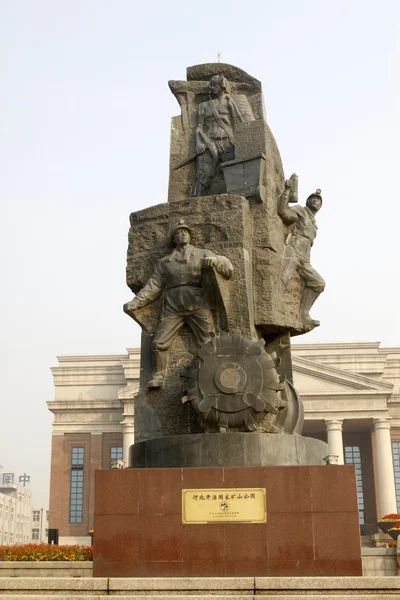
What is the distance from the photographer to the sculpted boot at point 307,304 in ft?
38.4

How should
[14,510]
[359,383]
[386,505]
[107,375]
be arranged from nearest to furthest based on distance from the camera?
[386,505] < [359,383] < [107,375] < [14,510]

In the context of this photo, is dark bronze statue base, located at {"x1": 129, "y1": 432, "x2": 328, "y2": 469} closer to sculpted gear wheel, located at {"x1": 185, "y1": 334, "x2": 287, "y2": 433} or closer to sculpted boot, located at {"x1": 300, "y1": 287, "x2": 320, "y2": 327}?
sculpted gear wheel, located at {"x1": 185, "y1": 334, "x2": 287, "y2": 433}

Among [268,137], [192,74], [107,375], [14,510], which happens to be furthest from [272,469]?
[14,510]

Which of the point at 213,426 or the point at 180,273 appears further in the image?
the point at 180,273

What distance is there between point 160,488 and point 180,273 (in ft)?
10.2

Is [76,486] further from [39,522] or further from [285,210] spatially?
[39,522]

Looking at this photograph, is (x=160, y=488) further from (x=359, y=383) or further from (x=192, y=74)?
(x=359, y=383)

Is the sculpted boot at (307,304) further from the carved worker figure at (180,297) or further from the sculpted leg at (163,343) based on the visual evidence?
the sculpted leg at (163,343)

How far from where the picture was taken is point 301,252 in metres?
12.0

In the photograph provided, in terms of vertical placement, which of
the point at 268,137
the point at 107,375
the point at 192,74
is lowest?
the point at 268,137

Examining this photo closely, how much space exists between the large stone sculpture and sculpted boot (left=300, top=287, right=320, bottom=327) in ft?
0.06

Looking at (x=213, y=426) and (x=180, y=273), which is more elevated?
(x=180, y=273)

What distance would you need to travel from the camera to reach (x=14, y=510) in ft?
410

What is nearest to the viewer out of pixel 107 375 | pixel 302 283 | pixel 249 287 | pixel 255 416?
pixel 255 416
